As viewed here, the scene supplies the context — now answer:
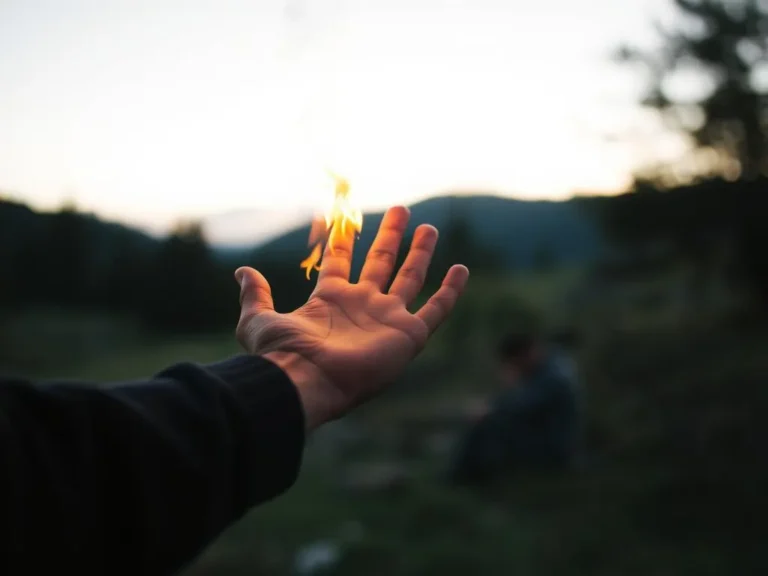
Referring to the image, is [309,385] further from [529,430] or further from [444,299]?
[529,430]

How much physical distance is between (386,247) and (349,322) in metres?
0.22

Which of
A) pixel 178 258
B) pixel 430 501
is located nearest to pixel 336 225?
pixel 178 258

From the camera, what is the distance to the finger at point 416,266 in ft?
4.70

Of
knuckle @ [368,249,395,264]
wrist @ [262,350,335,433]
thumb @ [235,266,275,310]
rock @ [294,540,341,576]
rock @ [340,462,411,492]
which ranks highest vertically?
knuckle @ [368,249,395,264]

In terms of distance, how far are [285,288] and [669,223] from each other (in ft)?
28.4

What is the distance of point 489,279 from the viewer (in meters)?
11.5

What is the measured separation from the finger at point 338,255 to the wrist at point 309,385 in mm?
296

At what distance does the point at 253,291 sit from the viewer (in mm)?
1504

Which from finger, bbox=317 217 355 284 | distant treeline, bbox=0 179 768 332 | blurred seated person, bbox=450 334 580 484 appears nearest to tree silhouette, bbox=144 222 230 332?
distant treeline, bbox=0 179 768 332

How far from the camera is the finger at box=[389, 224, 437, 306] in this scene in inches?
56.4

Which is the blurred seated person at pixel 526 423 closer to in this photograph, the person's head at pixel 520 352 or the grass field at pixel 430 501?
the person's head at pixel 520 352

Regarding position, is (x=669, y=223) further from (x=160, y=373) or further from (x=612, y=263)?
(x=160, y=373)

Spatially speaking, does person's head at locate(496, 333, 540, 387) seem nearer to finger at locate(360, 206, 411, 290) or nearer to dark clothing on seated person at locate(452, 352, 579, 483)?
dark clothing on seated person at locate(452, 352, 579, 483)

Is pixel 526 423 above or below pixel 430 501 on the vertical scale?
above
